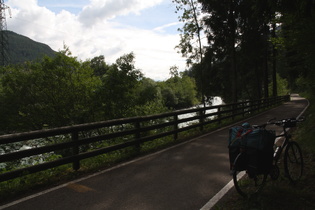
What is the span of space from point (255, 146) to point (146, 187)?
7.13 feet

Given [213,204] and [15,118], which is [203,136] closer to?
[213,204]

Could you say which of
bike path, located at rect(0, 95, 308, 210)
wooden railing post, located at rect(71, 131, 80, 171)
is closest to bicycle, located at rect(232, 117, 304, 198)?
bike path, located at rect(0, 95, 308, 210)

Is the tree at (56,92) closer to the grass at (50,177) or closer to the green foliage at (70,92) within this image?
the green foliage at (70,92)

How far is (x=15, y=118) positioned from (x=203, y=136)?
14.5 m

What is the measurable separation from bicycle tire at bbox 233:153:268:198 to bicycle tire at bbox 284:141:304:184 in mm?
537

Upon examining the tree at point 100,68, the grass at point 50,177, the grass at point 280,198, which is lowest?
the grass at point 280,198

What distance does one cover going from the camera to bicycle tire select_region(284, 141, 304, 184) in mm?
4090

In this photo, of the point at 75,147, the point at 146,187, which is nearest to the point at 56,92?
the point at 75,147

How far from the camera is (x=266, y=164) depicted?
3.49m

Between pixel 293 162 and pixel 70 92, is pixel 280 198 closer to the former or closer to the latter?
pixel 293 162

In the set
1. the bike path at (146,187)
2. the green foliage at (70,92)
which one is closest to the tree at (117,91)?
the green foliage at (70,92)

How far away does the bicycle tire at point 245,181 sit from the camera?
348cm

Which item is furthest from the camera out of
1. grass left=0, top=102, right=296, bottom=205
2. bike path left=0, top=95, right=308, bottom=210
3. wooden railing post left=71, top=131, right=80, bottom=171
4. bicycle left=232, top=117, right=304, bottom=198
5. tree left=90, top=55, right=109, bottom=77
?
tree left=90, top=55, right=109, bottom=77

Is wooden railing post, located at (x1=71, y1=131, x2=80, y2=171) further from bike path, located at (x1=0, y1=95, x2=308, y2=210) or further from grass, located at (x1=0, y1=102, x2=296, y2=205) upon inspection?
bike path, located at (x1=0, y1=95, x2=308, y2=210)
